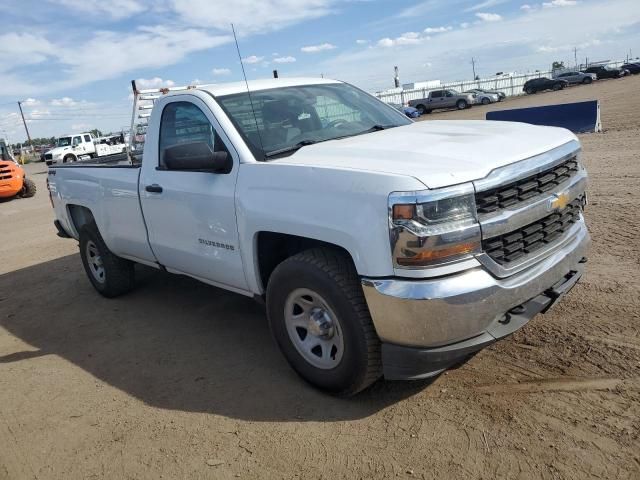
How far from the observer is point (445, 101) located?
43.8m

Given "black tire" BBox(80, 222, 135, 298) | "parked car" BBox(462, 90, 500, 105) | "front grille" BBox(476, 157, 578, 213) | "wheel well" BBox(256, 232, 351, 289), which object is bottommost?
"parked car" BBox(462, 90, 500, 105)

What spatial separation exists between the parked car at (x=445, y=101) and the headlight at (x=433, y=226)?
42714 millimetres

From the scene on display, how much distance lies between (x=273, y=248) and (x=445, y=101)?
4291 centimetres

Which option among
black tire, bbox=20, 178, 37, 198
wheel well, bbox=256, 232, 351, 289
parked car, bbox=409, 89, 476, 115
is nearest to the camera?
wheel well, bbox=256, 232, 351, 289

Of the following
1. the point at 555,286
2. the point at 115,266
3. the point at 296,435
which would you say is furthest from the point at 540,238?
the point at 115,266

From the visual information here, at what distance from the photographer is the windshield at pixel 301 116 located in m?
3.82

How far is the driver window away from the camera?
3.95 meters

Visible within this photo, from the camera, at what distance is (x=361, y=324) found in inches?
118

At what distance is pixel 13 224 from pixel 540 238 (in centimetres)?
1333

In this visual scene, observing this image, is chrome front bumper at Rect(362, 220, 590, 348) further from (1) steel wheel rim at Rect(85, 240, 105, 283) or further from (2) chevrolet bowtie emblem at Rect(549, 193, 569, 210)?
(1) steel wheel rim at Rect(85, 240, 105, 283)

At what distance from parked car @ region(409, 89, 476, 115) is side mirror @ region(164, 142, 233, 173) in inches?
1658

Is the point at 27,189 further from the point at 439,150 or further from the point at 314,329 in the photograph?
the point at 439,150

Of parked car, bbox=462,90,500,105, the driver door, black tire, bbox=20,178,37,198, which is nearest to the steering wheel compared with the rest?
the driver door

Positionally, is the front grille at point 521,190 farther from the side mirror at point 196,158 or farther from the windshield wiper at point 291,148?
the side mirror at point 196,158
